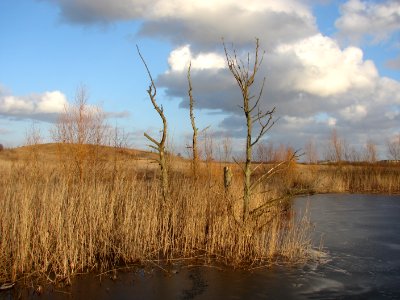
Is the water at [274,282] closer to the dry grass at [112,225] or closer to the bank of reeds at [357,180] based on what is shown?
the dry grass at [112,225]

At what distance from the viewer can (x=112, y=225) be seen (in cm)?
612

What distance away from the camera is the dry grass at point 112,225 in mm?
5305

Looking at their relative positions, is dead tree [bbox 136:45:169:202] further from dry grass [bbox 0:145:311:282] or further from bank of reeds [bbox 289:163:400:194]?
bank of reeds [bbox 289:163:400:194]

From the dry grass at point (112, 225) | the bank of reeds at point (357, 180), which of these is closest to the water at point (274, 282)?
the dry grass at point (112, 225)

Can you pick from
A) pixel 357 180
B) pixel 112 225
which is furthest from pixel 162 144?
pixel 357 180

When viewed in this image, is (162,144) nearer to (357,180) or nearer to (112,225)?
(112,225)

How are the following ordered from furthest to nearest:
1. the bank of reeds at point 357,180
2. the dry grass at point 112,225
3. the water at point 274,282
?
1. the bank of reeds at point 357,180
2. the dry grass at point 112,225
3. the water at point 274,282

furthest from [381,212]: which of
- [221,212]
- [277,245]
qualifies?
[221,212]

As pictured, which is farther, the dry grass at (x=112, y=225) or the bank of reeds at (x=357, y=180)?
the bank of reeds at (x=357, y=180)

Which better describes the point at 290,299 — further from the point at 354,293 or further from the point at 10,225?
the point at 10,225

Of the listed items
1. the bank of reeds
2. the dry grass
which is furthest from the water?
the bank of reeds

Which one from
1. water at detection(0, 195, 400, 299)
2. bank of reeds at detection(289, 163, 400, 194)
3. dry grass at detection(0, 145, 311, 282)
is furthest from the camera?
bank of reeds at detection(289, 163, 400, 194)

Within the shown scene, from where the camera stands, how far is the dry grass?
5305 mm

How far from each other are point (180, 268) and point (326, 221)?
627 centimetres
